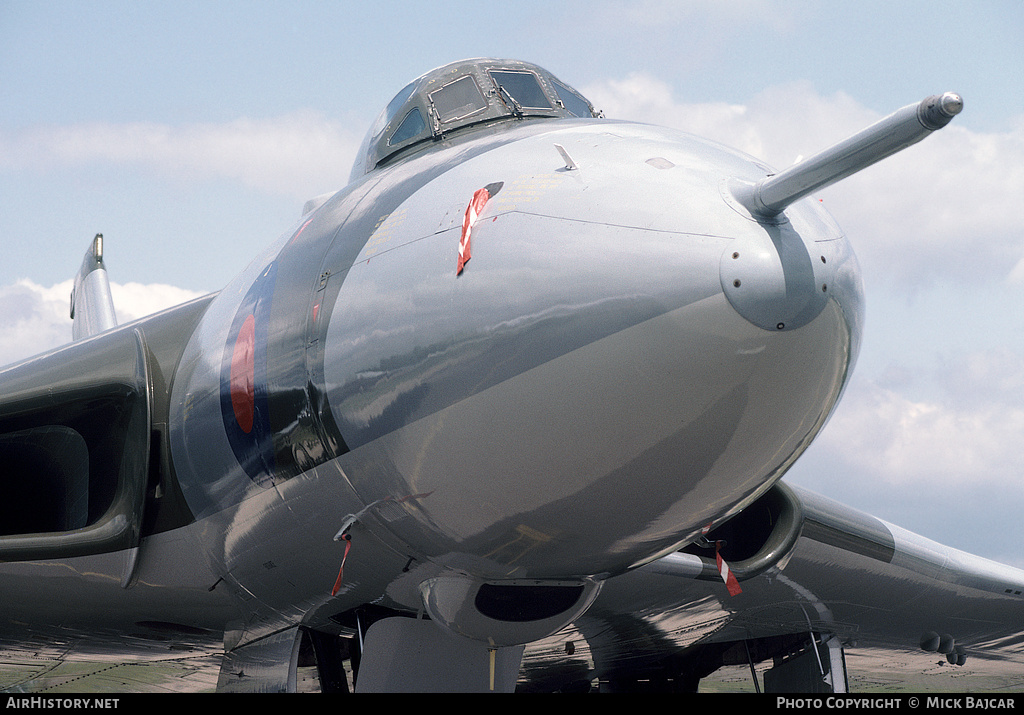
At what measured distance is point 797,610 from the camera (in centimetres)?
916

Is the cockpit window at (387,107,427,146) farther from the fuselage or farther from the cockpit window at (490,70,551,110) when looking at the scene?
the fuselage

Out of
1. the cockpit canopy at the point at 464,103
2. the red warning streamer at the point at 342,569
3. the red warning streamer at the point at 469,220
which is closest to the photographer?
the red warning streamer at the point at 469,220

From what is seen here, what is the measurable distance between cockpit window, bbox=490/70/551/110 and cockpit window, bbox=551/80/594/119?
7.0 inches

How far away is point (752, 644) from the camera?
1013 cm

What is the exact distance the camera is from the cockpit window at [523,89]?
6457 millimetres

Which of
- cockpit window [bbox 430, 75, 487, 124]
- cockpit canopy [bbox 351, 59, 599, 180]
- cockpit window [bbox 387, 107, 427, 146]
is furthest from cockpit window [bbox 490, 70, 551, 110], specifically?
cockpit window [bbox 387, 107, 427, 146]

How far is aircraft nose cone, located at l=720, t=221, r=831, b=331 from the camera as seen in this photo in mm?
3721

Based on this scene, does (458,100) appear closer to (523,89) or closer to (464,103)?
(464,103)

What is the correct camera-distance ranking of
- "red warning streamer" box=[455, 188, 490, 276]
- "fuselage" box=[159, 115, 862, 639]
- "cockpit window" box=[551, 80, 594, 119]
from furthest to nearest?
"cockpit window" box=[551, 80, 594, 119], "red warning streamer" box=[455, 188, 490, 276], "fuselage" box=[159, 115, 862, 639]

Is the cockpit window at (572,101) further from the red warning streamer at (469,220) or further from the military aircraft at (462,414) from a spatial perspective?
the red warning streamer at (469,220)

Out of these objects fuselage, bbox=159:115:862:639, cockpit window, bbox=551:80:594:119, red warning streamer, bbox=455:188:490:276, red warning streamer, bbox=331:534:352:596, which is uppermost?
cockpit window, bbox=551:80:594:119

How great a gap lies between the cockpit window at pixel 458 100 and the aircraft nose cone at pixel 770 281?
9.82 feet

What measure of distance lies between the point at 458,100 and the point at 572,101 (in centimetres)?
86

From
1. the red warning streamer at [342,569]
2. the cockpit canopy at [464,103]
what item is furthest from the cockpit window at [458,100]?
the red warning streamer at [342,569]
